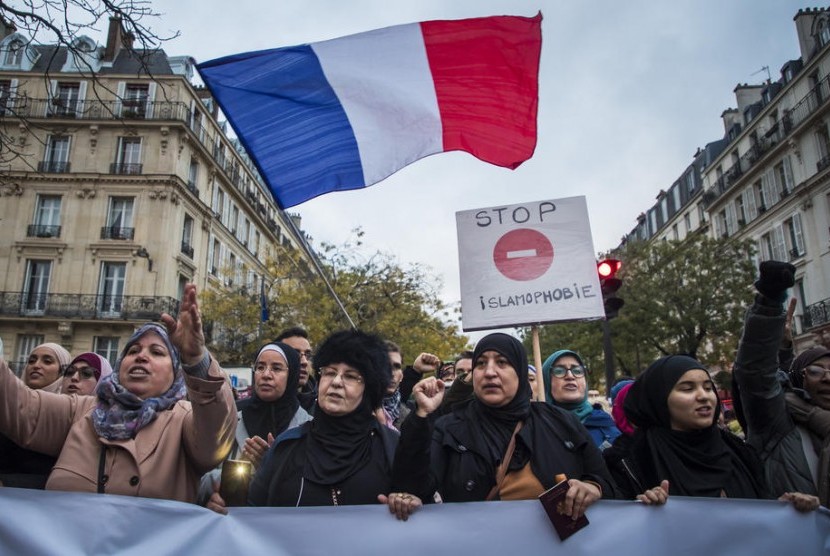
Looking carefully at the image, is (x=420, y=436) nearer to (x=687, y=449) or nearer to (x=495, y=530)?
(x=495, y=530)

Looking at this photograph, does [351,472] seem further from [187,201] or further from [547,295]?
[187,201]

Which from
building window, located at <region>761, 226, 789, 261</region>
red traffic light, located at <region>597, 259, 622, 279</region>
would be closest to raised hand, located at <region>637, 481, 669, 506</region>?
red traffic light, located at <region>597, 259, 622, 279</region>

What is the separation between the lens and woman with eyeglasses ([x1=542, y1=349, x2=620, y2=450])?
4.01 meters

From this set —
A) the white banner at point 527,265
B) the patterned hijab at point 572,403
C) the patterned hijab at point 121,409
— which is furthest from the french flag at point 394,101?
the patterned hijab at point 121,409

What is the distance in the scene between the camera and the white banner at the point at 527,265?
4.23m

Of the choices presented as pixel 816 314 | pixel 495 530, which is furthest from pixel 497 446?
pixel 816 314

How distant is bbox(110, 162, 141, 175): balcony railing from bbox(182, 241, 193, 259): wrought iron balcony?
169 inches

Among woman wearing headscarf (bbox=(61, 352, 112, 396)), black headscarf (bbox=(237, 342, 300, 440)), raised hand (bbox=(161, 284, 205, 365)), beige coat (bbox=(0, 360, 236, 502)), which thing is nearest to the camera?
raised hand (bbox=(161, 284, 205, 365))

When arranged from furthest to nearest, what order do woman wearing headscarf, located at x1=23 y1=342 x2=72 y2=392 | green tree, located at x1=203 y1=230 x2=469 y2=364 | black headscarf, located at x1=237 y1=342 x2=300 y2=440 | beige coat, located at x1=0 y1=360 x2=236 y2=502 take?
green tree, located at x1=203 y1=230 x2=469 y2=364 → black headscarf, located at x1=237 y1=342 x2=300 y2=440 → woman wearing headscarf, located at x1=23 y1=342 x2=72 y2=392 → beige coat, located at x1=0 y1=360 x2=236 y2=502

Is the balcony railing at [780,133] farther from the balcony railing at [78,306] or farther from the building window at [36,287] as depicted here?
the building window at [36,287]

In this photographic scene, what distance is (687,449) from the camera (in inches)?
111

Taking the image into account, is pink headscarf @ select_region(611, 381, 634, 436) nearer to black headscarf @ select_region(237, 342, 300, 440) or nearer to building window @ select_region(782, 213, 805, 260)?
black headscarf @ select_region(237, 342, 300, 440)

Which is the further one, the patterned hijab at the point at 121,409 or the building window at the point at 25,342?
the building window at the point at 25,342

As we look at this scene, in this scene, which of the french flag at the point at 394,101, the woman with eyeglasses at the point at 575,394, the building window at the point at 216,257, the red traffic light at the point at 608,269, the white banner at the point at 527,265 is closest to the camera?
the woman with eyeglasses at the point at 575,394
